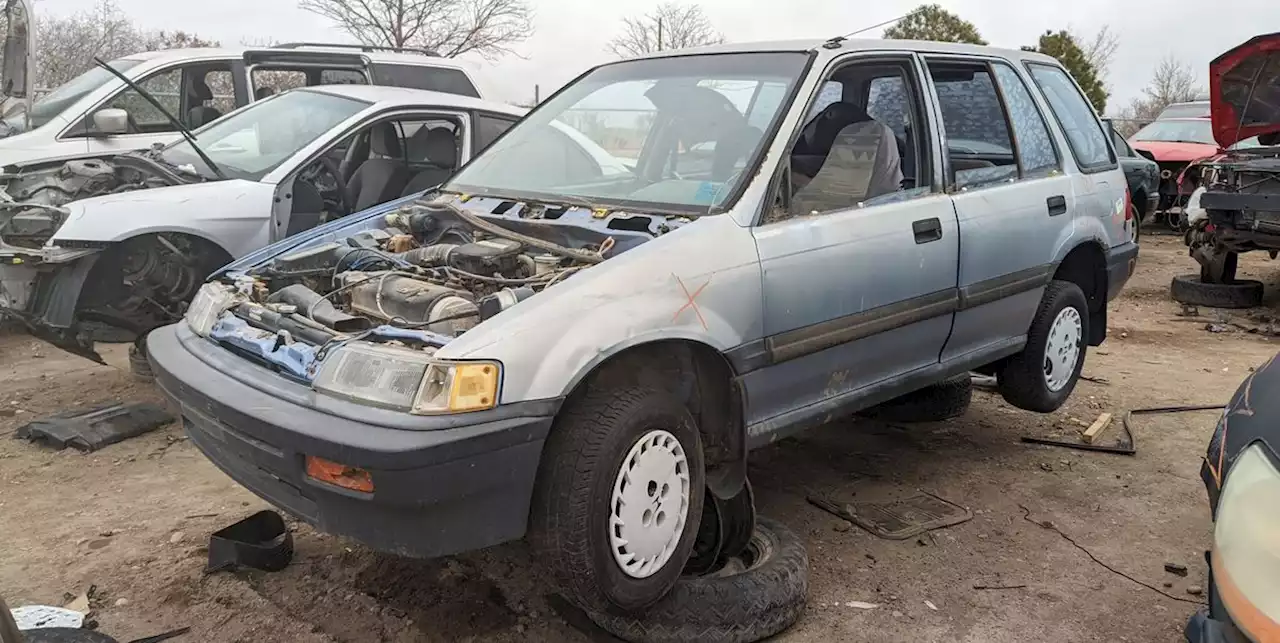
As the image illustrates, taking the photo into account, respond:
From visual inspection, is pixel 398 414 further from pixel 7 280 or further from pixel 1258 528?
pixel 7 280

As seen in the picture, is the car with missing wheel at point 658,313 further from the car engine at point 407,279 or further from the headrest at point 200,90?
the headrest at point 200,90

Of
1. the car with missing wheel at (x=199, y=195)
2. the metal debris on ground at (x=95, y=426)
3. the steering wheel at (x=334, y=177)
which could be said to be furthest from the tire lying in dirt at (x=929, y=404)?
the metal debris on ground at (x=95, y=426)

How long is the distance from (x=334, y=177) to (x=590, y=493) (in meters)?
3.68

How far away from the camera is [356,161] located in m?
6.05

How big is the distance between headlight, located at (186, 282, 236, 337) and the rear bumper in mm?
4010

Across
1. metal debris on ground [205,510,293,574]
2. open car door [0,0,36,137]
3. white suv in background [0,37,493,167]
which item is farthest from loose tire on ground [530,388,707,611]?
open car door [0,0,36,137]

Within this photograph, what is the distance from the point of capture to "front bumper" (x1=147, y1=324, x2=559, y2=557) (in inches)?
93.4

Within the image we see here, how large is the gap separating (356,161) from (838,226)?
3.66 m

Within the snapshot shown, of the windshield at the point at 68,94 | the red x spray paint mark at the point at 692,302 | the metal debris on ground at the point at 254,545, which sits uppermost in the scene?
the windshield at the point at 68,94

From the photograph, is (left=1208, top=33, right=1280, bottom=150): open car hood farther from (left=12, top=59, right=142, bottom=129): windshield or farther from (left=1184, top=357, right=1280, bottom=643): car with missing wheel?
(left=12, top=59, right=142, bottom=129): windshield

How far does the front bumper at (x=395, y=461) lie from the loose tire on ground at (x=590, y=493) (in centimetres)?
7

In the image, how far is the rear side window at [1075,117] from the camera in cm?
473

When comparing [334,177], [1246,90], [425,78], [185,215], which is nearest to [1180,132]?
[1246,90]

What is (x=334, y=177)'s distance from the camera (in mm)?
5648
